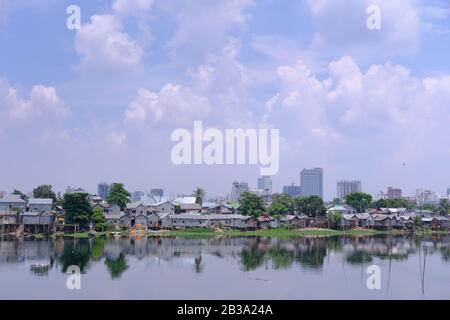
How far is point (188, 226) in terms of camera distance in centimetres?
4634

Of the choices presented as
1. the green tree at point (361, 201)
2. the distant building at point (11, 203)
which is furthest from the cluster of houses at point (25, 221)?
the green tree at point (361, 201)

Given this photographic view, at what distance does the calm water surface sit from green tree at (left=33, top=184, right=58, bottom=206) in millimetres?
17252

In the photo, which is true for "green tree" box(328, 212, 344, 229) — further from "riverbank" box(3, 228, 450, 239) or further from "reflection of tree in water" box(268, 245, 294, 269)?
"reflection of tree in water" box(268, 245, 294, 269)

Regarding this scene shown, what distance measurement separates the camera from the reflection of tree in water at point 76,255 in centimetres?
2442

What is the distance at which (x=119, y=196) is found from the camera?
159 ft

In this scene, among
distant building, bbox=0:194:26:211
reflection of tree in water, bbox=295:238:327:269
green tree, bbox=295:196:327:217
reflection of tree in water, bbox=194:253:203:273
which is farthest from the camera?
green tree, bbox=295:196:327:217

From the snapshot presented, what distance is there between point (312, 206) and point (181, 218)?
16.5 meters

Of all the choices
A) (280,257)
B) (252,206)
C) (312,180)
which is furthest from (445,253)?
(312,180)

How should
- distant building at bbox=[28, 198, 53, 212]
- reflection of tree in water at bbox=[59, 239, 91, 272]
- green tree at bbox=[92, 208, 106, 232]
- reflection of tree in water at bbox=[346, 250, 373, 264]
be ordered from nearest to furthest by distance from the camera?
reflection of tree in water at bbox=[59, 239, 91, 272] < reflection of tree in water at bbox=[346, 250, 373, 264] < green tree at bbox=[92, 208, 106, 232] < distant building at bbox=[28, 198, 53, 212]

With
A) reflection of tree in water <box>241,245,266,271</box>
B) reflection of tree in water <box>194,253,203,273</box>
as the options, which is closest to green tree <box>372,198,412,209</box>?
reflection of tree in water <box>241,245,266,271</box>

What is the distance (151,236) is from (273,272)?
20.5m

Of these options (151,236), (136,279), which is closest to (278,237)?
(151,236)

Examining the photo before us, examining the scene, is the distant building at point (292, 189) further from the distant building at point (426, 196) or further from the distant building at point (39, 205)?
the distant building at point (39, 205)

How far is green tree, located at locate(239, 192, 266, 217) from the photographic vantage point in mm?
48750
